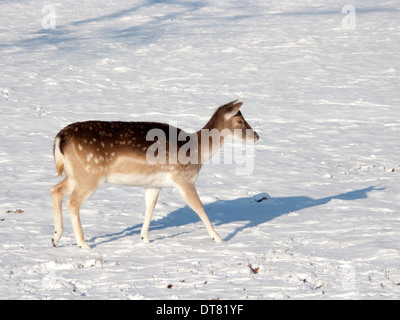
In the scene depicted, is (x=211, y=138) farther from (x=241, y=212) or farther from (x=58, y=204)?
(x=58, y=204)

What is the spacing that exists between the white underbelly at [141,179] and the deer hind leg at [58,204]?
0.59 meters

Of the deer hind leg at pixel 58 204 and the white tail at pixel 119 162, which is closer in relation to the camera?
the white tail at pixel 119 162

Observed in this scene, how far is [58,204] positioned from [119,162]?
968 mm

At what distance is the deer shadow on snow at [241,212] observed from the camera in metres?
9.36

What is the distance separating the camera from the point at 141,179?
8367mm

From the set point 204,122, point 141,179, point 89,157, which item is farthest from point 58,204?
point 204,122

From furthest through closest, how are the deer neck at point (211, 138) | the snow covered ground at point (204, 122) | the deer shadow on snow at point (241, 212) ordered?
the deer shadow on snow at point (241, 212)
the deer neck at point (211, 138)
the snow covered ground at point (204, 122)

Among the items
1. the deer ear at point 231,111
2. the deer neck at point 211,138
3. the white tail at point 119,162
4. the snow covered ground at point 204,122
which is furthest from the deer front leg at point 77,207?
the deer ear at point 231,111

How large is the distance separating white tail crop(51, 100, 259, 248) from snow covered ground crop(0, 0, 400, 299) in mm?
582

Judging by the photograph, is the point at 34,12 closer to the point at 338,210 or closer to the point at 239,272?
the point at 338,210

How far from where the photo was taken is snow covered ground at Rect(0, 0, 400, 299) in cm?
705

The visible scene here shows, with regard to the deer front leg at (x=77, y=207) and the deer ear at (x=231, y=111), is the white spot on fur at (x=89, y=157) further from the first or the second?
the deer ear at (x=231, y=111)

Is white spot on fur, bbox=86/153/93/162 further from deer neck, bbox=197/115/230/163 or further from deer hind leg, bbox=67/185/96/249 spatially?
deer neck, bbox=197/115/230/163
